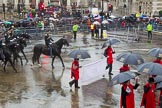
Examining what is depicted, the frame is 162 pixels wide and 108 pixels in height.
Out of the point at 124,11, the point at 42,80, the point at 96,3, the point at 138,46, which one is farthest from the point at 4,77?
the point at 96,3

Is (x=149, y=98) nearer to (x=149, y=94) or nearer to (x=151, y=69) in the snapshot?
(x=149, y=94)

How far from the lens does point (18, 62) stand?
26.4 metres

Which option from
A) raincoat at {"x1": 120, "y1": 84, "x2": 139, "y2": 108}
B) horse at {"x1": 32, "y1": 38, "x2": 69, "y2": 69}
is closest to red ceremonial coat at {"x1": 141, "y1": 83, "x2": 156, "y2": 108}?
raincoat at {"x1": 120, "y1": 84, "x2": 139, "y2": 108}

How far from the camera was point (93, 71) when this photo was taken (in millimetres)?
20469

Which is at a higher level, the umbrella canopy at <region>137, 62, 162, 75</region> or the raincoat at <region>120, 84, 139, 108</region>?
the umbrella canopy at <region>137, 62, 162, 75</region>

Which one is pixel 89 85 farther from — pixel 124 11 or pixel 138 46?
pixel 124 11

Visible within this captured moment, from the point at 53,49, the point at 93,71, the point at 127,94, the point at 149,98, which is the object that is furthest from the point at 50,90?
the point at 149,98

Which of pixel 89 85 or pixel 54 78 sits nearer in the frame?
pixel 89 85

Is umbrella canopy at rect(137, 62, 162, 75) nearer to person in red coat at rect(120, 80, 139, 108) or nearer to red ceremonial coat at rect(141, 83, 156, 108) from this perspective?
red ceremonial coat at rect(141, 83, 156, 108)

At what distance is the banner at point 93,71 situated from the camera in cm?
1983

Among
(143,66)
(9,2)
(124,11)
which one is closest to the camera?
(143,66)

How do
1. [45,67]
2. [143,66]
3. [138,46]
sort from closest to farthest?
[143,66] → [45,67] → [138,46]

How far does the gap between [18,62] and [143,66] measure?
12.8 m

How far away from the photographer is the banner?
65.1ft
